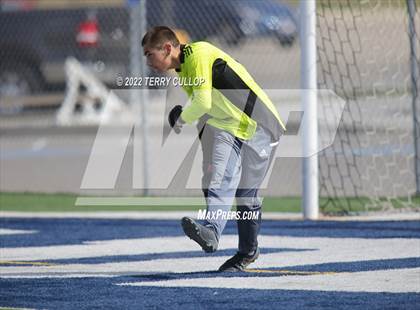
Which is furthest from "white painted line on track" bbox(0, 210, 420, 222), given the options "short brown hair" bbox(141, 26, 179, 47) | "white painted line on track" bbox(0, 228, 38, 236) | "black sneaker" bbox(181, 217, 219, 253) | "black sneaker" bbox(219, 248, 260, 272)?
"short brown hair" bbox(141, 26, 179, 47)

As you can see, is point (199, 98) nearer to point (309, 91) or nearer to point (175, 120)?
point (175, 120)

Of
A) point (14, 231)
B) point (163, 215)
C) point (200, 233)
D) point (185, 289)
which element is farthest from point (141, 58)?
point (185, 289)

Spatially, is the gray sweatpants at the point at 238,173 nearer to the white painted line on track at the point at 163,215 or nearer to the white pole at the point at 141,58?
the white painted line on track at the point at 163,215

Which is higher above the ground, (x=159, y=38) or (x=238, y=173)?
(x=159, y=38)

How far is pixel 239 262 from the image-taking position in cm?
773

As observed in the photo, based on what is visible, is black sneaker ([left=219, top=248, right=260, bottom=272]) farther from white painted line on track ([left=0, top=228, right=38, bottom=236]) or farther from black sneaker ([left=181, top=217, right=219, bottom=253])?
white painted line on track ([left=0, top=228, right=38, bottom=236])

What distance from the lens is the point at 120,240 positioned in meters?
9.93

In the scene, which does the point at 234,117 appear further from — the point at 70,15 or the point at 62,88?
the point at 62,88

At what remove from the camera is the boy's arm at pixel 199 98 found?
24.1ft

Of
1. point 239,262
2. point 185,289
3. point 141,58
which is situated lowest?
point 185,289

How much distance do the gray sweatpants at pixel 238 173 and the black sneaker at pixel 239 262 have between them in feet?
0.14

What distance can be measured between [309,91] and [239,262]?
11.6 ft

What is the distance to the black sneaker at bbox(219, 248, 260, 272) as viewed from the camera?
7.73m

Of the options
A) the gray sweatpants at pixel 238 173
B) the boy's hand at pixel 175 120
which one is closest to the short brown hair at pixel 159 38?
the boy's hand at pixel 175 120
